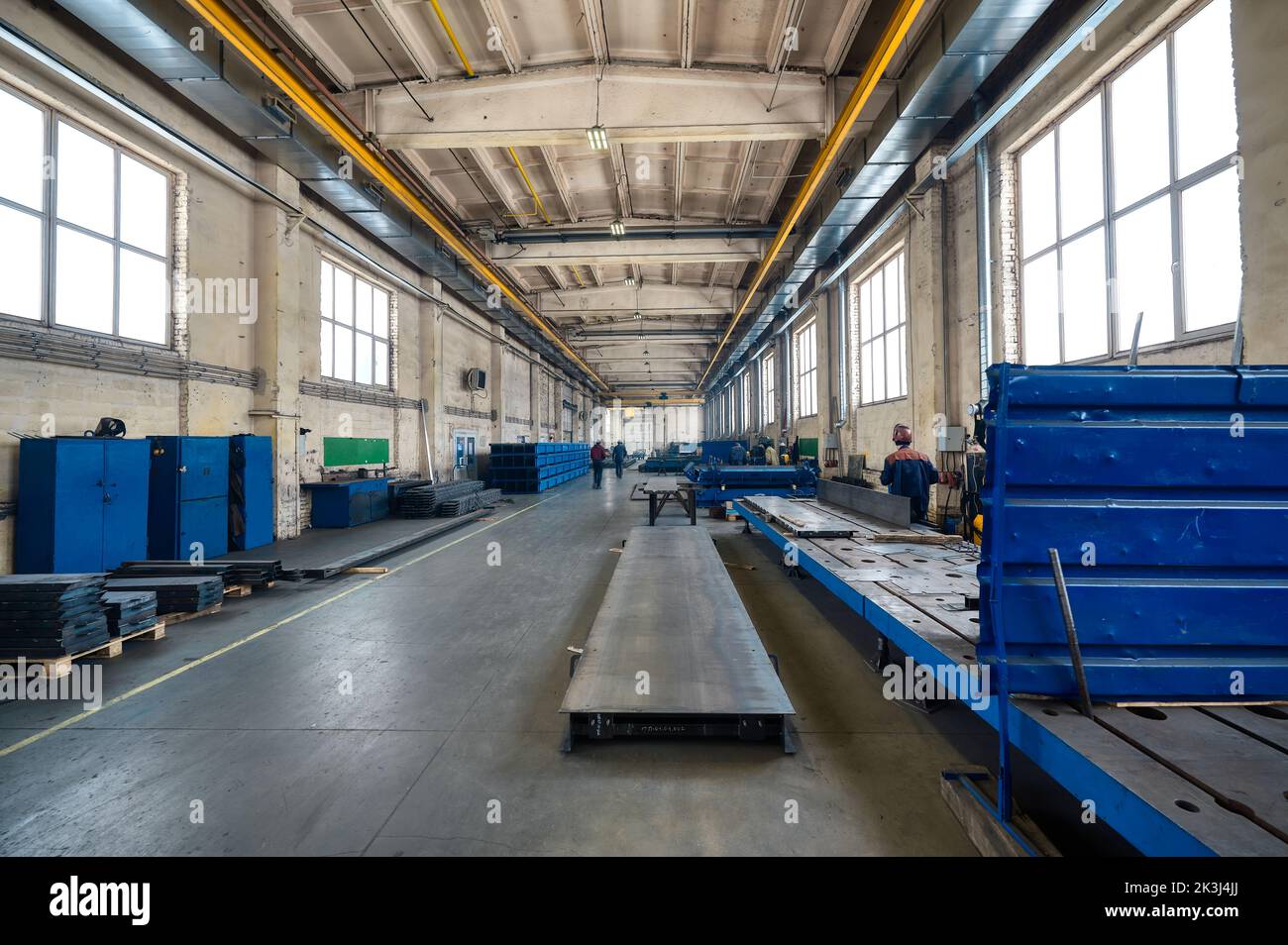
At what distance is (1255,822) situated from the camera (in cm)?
133

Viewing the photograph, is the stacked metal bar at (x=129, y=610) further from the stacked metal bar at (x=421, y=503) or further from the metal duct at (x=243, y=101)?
the stacked metal bar at (x=421, y=503)

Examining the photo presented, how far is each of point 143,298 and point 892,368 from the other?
11.2 m

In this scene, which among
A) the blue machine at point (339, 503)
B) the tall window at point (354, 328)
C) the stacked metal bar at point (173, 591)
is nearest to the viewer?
the stacked metal bar at point (173, 591)

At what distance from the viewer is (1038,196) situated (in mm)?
6293

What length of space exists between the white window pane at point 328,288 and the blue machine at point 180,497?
3853mm

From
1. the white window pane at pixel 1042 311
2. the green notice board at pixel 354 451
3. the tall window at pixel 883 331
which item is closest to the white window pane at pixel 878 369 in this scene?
the tall window at pixel 883 331

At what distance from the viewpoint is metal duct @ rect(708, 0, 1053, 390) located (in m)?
4.54

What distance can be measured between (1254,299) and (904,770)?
161 inches

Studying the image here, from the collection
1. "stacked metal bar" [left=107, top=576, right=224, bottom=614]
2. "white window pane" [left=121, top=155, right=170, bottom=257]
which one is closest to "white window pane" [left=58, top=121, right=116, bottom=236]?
"white window pane" [left=121, top=155, right=170, bottom=257]

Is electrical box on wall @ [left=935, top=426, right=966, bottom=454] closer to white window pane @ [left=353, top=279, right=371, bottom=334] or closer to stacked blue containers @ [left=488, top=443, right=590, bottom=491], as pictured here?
white window pane @ [left=353, top=279, right=371, bottom=334]

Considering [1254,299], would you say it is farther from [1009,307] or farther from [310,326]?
[310,326]

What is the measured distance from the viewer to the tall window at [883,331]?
9297 mm

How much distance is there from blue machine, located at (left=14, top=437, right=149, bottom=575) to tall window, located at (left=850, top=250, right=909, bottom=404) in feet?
33.9
